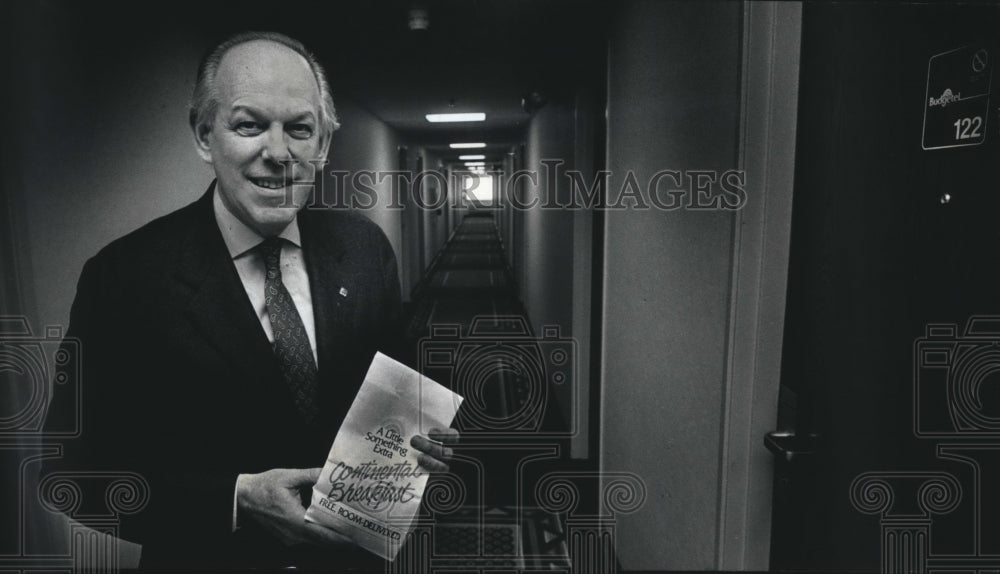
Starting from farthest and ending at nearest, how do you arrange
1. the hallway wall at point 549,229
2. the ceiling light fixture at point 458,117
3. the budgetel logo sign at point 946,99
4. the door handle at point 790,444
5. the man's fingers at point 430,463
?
the hallway wall at point 549,229 < the ceiling light fixture at point 458,117 < the man's fingers at point 430,463 < the door handle at point 790,444 < the budgetel logo sign at point 946,99

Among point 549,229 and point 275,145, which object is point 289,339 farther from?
point 549,229

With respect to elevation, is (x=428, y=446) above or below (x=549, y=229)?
below

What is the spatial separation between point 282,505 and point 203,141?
2.68 ft

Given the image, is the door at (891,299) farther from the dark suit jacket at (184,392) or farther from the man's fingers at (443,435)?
the dark suit jacket at (184,392)

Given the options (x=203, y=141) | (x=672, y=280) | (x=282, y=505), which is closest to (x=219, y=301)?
(x=203, y=141)

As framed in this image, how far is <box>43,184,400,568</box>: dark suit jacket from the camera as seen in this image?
1.16m

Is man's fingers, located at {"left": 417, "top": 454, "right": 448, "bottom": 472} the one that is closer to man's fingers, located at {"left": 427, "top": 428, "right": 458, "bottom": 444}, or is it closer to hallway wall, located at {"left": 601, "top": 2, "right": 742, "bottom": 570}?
man's fingers, located at {"left": 427, "top": 428, "right": 458, "bottom": 444}

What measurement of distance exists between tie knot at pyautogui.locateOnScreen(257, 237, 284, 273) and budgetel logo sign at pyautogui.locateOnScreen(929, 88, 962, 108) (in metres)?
1.29

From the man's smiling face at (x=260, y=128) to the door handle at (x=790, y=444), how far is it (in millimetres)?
1177

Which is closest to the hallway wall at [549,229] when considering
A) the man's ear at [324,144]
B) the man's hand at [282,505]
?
the man's ear at [324,144]

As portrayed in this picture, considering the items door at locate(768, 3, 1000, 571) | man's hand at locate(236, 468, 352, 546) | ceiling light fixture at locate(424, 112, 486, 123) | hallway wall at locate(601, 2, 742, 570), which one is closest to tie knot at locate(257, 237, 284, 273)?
man's hand at locate(236, 468, 352, 546)

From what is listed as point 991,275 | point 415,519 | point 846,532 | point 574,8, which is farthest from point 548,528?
point 574,8

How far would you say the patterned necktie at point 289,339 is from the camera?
125 cm

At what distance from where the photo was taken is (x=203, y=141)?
120cm
